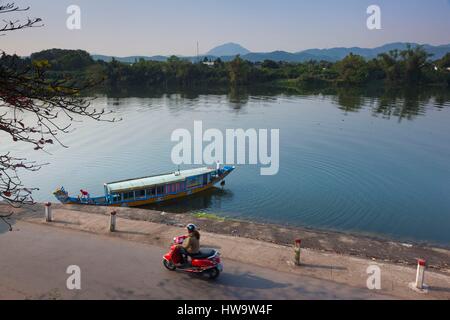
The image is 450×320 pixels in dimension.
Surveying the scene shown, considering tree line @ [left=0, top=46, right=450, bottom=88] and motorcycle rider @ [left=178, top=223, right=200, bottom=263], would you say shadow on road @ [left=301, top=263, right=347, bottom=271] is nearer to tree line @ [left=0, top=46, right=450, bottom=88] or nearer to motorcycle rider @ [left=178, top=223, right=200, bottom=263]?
motorcycle rider @ [left=178, top=223, right=200, bottom=263]

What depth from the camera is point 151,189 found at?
2173cm

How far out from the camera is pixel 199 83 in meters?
97.9

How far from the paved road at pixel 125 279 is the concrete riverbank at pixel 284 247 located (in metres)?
0.55

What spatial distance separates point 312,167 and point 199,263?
19.6 metres

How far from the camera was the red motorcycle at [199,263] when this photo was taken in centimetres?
977

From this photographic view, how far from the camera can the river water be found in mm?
20297

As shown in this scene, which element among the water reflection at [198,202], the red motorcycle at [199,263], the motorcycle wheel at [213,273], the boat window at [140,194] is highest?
the red motorcycle at [199,263]

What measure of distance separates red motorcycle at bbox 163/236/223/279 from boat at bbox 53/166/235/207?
36.0 feet

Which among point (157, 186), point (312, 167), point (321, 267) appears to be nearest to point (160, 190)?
point (157, 186)

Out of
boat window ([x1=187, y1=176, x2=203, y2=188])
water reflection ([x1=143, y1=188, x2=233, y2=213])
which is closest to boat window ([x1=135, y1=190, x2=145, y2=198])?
water reflection ([x1=143, y1=188, x2=233, y2=213])

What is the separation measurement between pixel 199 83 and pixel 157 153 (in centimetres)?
6880

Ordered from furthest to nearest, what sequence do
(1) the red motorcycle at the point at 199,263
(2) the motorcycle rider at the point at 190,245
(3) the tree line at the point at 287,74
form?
(3) the tree line at the point at 287,74
(2) the motorcycle rider at the point at 190,245
(1) the red motorcycle at the point at 199,263

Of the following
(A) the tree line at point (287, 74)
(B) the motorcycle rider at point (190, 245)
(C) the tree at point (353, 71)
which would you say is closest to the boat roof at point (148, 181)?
(B) the motorcycle rider at point (190, 245)

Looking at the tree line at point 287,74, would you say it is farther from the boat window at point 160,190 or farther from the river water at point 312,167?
the boat window at point 160,190
